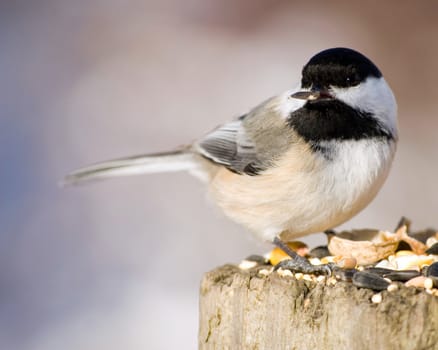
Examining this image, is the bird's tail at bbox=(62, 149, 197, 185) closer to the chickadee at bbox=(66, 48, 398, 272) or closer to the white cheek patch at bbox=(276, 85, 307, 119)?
the chickadee at bbox=(66, 48, 398, 272)

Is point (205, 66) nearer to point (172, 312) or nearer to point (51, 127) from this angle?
point (51, 127)

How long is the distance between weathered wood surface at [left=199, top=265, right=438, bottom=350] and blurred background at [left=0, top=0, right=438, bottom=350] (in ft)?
5.14

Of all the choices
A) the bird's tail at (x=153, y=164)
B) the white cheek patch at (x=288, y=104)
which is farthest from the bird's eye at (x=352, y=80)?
the bird's tail at (x=153, y=164)

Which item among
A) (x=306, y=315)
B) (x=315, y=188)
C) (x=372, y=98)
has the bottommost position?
(x=306, y=315)

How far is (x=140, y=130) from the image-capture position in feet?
12.2

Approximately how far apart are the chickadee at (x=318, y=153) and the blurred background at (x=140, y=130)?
115 centimetres

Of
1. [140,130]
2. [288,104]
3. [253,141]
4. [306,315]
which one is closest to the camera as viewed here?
[306,315]

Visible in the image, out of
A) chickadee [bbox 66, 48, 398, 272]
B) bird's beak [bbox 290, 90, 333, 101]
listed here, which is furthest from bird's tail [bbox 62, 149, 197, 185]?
bird's beak [bbox 290, 90, 333, 101]

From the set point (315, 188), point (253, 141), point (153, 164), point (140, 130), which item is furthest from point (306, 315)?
point (140, 130)

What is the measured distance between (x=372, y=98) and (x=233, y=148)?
1.70 feet

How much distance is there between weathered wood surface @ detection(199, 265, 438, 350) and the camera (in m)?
1.20

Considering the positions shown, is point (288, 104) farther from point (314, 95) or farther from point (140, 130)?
point (140, 130)

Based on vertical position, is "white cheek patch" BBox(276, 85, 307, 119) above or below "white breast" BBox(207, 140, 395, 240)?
above

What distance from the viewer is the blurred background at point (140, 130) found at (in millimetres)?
3180
